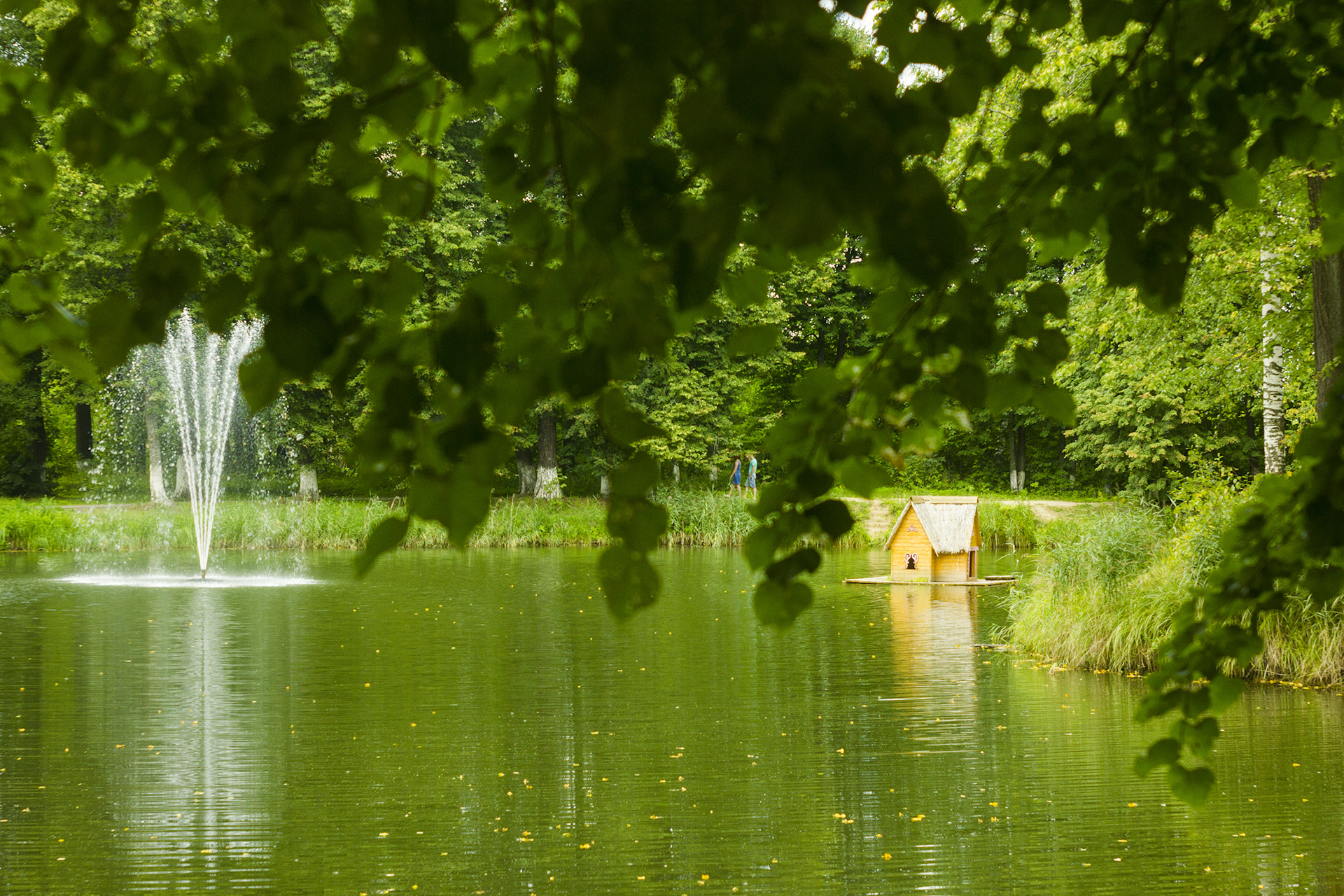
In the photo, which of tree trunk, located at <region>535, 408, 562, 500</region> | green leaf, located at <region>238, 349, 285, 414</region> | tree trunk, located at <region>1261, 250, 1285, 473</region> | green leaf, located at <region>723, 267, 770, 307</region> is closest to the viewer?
green leaf, located at <region>238, 349, 285, 414</region>

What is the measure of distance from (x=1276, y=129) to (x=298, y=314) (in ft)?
5.51

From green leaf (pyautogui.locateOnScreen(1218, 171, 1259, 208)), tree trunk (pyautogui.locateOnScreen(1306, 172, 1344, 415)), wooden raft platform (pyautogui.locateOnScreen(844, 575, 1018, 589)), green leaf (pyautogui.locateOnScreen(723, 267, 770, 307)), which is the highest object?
tree trunk (pyautogui.locateOnScreen(1306, 172, 1344, 415))

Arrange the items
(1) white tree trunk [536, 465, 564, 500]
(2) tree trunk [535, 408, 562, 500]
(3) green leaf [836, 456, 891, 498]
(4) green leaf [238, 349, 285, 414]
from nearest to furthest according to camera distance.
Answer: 1. (4) green leaf [238, 349, 285, 414]
2. (3) green leaf [836, 456, 891, 498]
3. (1) white tree trunk [536, 465, 564, 500]
4. (2) tree trunk [535, 408, 562, 500]

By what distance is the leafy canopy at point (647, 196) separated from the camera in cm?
108

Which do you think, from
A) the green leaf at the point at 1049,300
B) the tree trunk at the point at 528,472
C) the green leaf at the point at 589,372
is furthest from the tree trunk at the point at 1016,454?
the green leaf at the point at 589,372

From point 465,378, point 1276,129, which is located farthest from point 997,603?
point 465,378

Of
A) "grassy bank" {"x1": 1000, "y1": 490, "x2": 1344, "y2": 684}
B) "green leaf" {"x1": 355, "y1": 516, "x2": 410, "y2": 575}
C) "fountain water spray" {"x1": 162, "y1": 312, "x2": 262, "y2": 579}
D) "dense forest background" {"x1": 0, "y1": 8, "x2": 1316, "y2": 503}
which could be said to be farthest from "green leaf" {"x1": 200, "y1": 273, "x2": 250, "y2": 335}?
"fountain water spray" {"x1": 162, "y1": 312, "x2": 262, "y2": 579}

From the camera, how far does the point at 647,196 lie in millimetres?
1224

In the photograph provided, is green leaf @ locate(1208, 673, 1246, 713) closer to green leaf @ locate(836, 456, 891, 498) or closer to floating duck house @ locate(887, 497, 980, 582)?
green leaf @ locate(836, 456, 891, 498)

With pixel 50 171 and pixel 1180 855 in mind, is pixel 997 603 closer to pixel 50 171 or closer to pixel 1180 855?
pixel 1180 855

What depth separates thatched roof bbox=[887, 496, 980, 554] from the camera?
17359 mm

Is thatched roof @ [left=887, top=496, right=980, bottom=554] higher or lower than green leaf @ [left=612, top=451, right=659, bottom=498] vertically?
lower

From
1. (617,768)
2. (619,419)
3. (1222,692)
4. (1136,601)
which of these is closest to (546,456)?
(1136,601)

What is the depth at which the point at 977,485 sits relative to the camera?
3962cm
